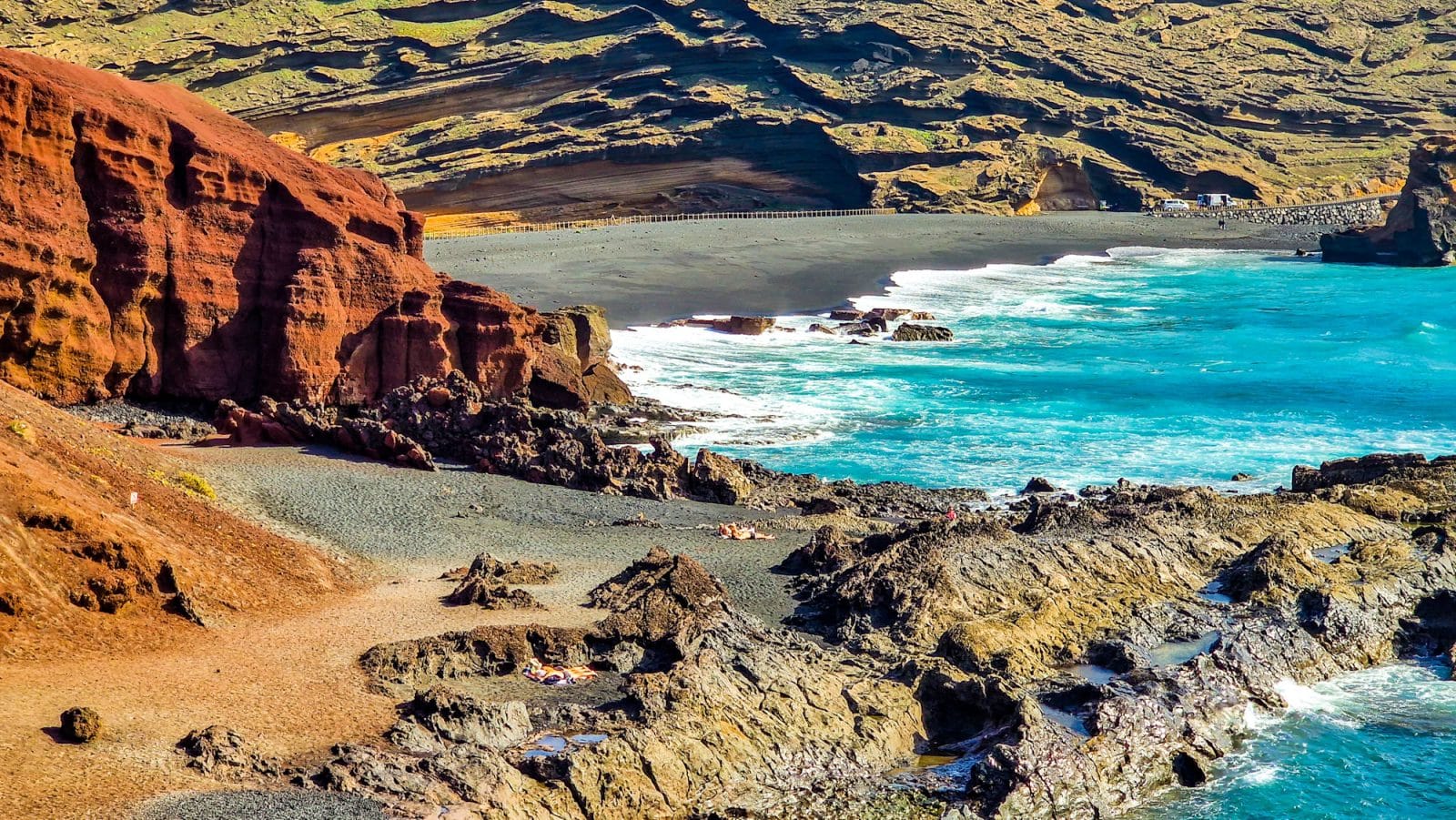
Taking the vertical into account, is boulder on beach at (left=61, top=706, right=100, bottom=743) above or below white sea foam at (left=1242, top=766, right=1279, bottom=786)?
above

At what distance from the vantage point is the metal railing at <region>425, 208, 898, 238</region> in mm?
85562

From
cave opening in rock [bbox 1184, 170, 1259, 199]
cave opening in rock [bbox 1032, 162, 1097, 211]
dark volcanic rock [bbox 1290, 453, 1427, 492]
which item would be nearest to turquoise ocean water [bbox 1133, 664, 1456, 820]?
dark volcanic rock [bbox 1290, 453, 1427, 492]

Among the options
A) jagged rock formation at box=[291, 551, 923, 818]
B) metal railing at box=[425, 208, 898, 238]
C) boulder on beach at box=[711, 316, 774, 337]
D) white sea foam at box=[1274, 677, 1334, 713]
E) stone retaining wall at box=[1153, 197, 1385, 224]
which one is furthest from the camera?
stone retaining wall at box=[1153, 197, 1385, 224]

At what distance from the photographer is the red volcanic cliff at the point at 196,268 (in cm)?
2775

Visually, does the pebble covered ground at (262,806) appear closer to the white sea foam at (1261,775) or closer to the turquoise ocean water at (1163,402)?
the turquoise ocean water at (1163,402)

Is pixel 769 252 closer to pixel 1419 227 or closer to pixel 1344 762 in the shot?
pixel 1419 227

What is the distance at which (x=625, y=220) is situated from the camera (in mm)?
91375

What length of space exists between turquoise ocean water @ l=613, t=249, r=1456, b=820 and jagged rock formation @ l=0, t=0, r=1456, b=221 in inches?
1199

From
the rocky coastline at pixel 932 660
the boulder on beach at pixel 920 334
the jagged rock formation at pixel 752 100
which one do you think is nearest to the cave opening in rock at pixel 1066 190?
the jagged rock formation at pixel 752 100

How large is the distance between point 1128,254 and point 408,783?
7569 centimetres

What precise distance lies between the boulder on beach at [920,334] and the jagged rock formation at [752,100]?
41.6 meters

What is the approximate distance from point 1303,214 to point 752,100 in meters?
38.7

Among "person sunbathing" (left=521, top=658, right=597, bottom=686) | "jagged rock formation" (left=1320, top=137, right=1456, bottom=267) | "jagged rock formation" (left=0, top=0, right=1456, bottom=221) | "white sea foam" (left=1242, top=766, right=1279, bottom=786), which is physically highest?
"jagged rock formation" (left=0, top=0, right=1456, bottom=221)

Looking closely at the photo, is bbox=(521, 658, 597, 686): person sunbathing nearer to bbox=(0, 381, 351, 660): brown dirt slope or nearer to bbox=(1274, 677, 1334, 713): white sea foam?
bbox=(0, 381, 351, 660): brown dirt slope
